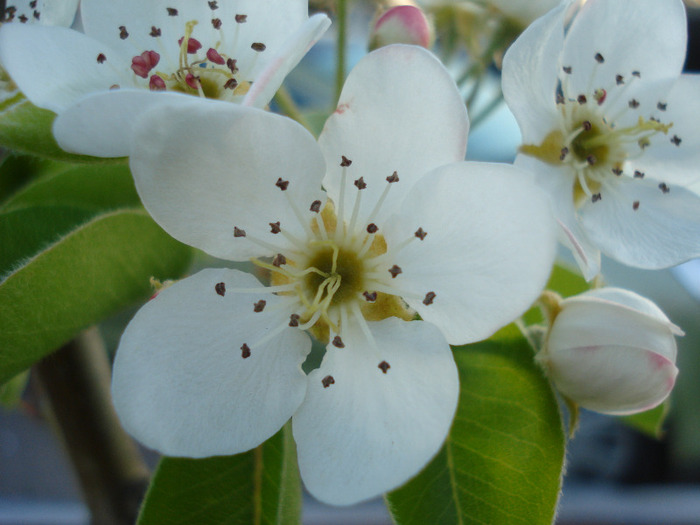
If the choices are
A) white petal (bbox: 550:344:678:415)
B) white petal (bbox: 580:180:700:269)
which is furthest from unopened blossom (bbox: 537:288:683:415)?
white petal (bbox: 580:180:700:269)

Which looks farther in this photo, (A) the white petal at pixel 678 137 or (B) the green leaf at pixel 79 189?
(A) the white petal at pixel 678 137

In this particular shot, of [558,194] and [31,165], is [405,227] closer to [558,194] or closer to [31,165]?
[558,194]

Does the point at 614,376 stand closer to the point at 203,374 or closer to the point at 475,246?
the point at 475,246

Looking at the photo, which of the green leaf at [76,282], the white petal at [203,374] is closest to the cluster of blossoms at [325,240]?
the white petal at [203,374]

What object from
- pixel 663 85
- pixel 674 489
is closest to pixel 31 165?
pixel 663 85

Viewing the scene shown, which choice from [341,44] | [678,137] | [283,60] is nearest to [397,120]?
[283,60]

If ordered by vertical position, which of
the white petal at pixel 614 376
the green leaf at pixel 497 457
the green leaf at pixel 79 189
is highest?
the green leaf at pixel 79 189

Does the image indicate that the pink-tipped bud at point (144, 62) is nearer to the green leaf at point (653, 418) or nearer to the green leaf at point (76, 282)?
the green leaf at point (76, 282)
